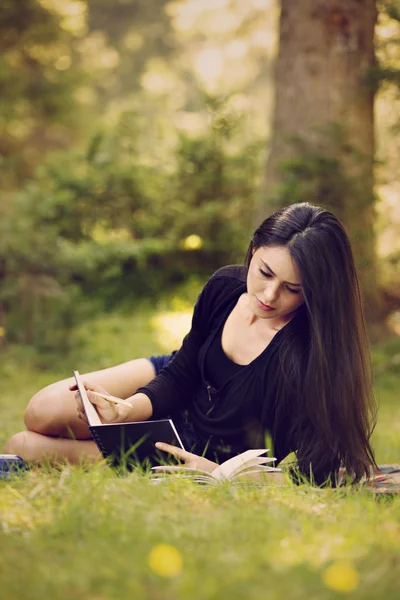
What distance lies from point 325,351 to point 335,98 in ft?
13.9

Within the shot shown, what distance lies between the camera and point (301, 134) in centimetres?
665

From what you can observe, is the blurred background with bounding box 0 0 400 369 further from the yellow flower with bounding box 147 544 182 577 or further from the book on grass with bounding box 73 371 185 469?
the yellow flower with bounding box 147 544 182 577

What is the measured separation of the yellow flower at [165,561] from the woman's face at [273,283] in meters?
1.24

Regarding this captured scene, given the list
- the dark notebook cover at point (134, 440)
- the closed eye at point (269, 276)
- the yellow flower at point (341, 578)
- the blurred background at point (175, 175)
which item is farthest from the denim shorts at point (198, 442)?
the blurred background at point (175, 175)

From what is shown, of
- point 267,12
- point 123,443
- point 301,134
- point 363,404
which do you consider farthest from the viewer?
point 267,12

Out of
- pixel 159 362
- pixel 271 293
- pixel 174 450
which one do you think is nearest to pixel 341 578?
pixel 174 450

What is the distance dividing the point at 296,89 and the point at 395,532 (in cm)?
535

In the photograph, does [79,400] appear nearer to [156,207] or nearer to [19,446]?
[19,446]

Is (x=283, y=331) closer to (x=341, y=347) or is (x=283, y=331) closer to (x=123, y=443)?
(x=341, y=347)

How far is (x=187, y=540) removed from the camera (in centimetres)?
195

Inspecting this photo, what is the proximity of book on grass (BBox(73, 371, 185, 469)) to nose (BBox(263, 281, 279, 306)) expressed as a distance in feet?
1.97

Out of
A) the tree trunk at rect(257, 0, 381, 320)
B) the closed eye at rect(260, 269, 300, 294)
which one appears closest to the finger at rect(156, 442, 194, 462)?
the closed eye at rect(260, 269, 300, 294)

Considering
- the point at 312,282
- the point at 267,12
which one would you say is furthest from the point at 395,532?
the point at 267,12

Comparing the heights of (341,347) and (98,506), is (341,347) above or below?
above
